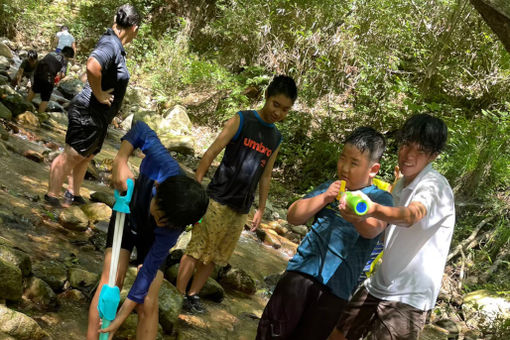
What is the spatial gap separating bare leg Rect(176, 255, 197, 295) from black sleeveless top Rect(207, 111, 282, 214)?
507 millimetres

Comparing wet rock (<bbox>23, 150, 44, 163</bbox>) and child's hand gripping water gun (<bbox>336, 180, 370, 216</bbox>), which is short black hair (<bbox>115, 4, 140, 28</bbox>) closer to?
wet rock (<bbox>23, 150, 44, 163</bbox>)

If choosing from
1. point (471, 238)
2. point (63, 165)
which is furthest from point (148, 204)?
point (471, 238)

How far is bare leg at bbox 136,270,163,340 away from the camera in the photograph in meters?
2.33

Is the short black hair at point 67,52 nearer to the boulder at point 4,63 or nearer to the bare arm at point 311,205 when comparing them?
the boulder at point 4,63

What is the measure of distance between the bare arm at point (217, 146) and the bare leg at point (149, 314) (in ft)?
3.22

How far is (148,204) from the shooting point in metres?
2.33

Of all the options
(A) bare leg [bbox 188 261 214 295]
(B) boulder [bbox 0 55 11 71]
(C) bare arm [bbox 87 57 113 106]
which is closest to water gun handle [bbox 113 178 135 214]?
(A) bare leg [bbox 188 261 214 295]

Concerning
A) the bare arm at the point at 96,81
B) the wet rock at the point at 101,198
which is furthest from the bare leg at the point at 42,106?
the bare arm at the point at 96,81

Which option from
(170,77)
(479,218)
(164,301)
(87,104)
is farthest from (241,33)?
(164,301)

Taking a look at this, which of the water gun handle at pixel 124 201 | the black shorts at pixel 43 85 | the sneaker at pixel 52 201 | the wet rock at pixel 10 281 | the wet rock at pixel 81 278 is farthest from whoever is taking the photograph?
the black shorts at pixel 43 85

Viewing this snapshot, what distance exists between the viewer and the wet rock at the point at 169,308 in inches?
119

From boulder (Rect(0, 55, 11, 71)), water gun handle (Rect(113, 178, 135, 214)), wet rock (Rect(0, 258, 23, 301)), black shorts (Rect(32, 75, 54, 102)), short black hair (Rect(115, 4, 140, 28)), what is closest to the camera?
water gun handle (Rect(113, 178, 135, 214))

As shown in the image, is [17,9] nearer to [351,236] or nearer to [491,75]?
[491,75]

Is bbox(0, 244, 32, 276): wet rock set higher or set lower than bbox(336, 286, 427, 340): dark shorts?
lower
